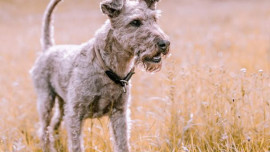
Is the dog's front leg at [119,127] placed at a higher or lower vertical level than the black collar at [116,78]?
lower

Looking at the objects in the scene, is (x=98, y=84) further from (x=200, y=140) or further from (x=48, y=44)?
(x=48, y=44)

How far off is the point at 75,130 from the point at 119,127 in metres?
0.47

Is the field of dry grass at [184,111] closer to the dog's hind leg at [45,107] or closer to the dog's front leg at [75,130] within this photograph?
the dog's front leg at [75,130]

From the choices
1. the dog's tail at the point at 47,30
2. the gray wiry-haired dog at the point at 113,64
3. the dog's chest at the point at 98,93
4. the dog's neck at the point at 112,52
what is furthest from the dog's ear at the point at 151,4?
the dog's tail at the point at 47,30

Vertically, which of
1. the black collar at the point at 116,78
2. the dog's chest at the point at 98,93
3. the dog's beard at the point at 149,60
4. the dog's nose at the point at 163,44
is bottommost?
the dog's chest at the point at 98,93

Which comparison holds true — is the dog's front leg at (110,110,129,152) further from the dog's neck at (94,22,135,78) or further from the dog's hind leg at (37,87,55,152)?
the dog's hind leg at (37,87,55,152)

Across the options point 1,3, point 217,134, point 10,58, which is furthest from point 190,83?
point 1,3

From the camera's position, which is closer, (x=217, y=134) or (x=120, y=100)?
(x=217, y=134)

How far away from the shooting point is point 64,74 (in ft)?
12.0

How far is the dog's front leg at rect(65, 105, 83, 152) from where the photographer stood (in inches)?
127

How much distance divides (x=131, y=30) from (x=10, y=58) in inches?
288

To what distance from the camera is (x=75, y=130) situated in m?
3.25

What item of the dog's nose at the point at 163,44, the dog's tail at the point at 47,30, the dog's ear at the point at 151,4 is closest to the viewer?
the dog's nose at the point at 163,44

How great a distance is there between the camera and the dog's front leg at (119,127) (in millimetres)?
Answer: 3336
